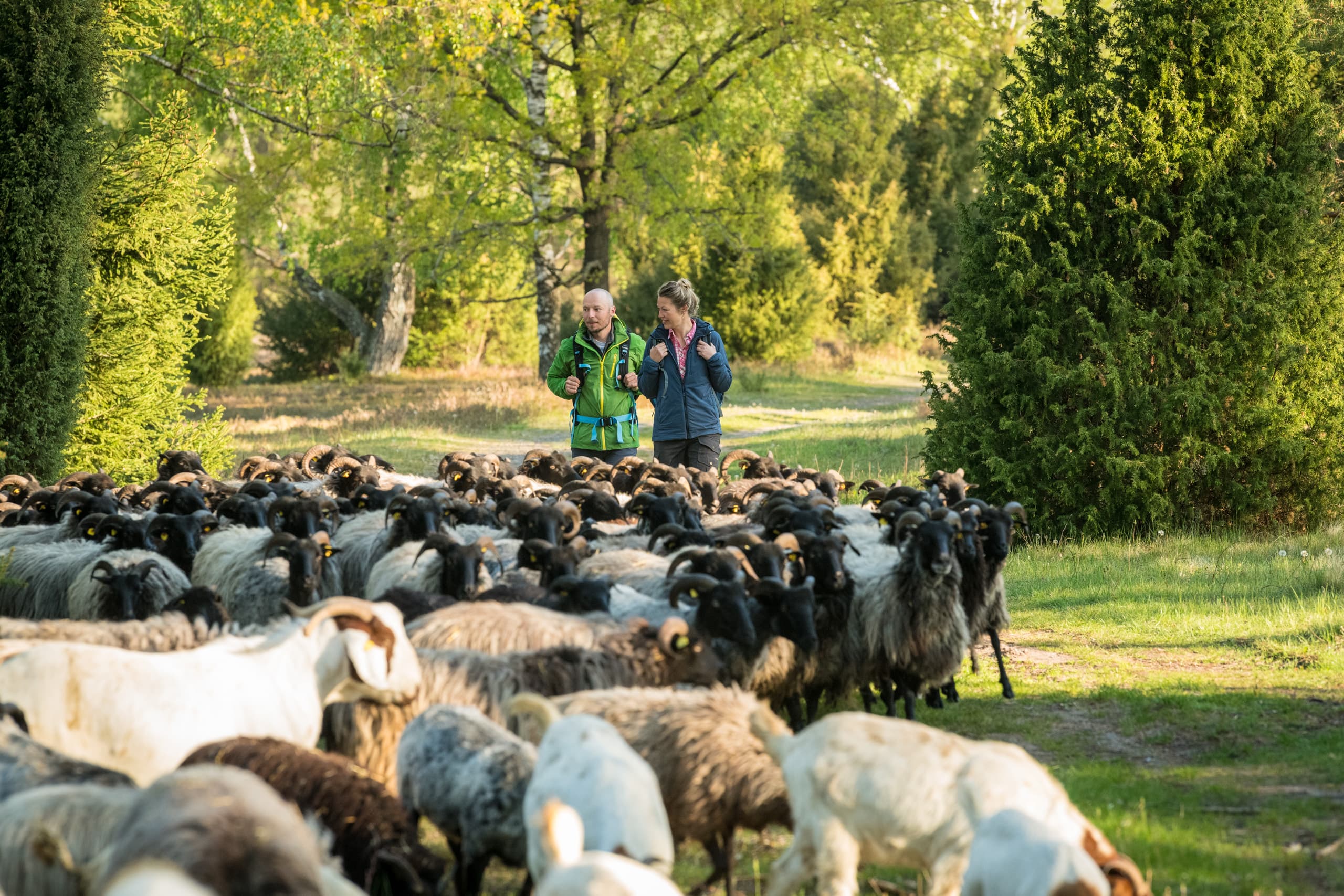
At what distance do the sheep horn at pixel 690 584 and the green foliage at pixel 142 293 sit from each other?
946cm

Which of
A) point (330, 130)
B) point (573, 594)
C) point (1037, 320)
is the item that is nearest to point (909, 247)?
point (330, 130)

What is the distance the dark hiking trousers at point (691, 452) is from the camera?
465 inches

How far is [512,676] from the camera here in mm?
5898

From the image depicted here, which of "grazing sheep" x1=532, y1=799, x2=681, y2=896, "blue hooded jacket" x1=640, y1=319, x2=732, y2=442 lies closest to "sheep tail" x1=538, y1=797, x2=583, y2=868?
"grazing sheep" x1=532, y1=799, x2=681, y2=896

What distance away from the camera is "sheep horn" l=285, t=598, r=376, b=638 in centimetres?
514

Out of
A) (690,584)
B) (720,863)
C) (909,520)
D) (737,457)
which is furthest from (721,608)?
(737,457)

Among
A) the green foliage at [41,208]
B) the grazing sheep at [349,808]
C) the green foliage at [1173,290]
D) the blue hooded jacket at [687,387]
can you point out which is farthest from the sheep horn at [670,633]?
the green foliage at [41,208]

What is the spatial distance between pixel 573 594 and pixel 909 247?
136 feet

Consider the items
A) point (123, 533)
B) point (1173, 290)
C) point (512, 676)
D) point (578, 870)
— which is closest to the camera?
point (578, 870)

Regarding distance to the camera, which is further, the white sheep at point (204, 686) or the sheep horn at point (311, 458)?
the sheep horn at point (311, 458)

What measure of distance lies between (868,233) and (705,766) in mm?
40677

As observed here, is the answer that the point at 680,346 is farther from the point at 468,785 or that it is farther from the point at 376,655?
the point at 468,785

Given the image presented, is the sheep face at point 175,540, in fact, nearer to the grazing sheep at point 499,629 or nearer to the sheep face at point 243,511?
the sheep face at point 243,511

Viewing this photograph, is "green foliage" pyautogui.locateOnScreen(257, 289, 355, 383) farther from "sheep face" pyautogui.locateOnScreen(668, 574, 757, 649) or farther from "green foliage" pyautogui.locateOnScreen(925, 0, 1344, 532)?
"sheep face" pyautogui.locateOnScreen(668, 574, 757, 649)
